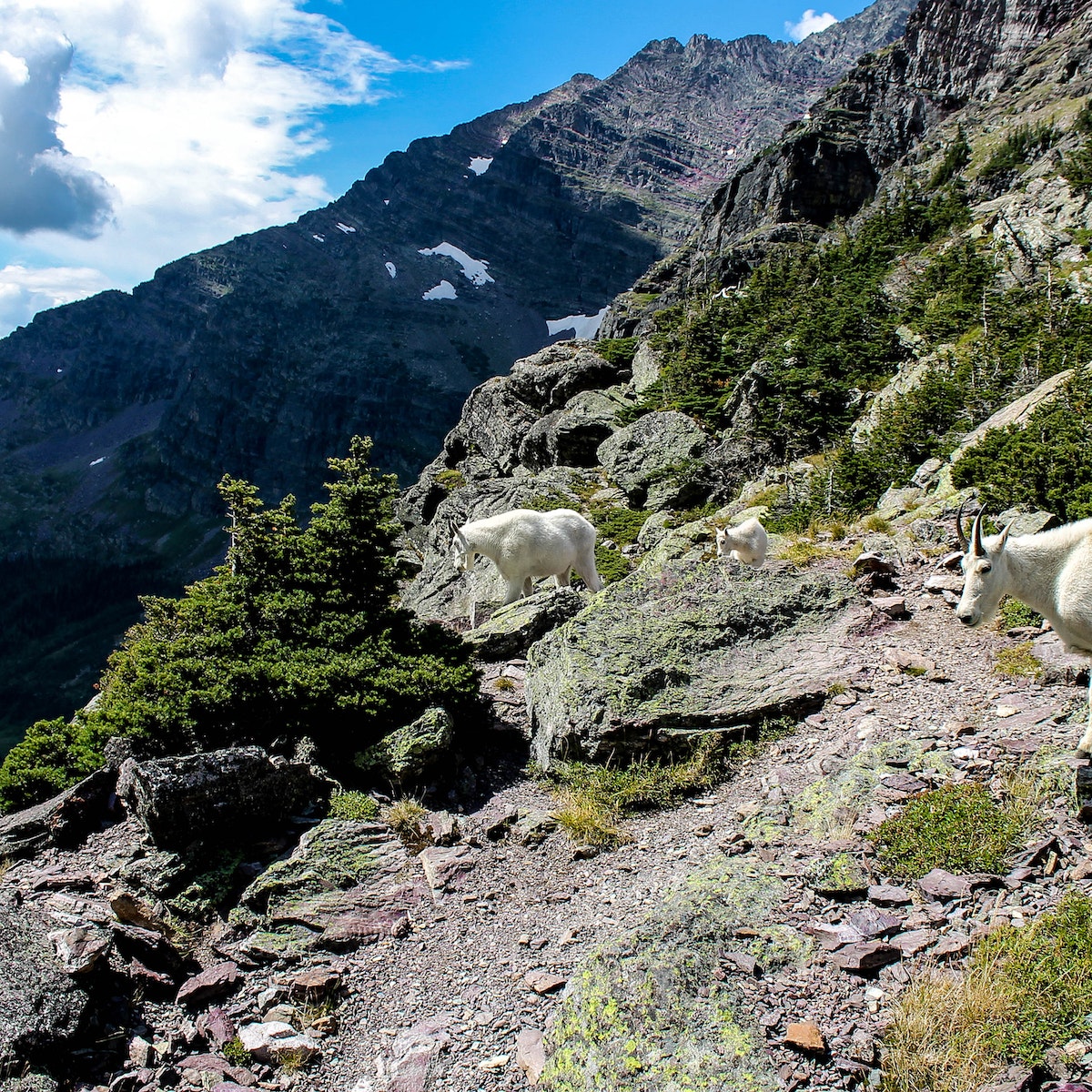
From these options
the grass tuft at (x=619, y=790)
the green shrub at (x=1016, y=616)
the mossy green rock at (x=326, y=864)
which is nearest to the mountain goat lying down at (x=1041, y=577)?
the green shrub at (x=1016, y=616)

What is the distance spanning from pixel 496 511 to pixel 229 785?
20315 millimetres

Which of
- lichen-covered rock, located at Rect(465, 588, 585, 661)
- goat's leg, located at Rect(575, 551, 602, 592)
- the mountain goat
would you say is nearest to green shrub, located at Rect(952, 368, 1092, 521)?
the mountain goat

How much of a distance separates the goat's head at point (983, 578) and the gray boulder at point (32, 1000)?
8.17 m

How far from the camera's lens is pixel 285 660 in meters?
9.50

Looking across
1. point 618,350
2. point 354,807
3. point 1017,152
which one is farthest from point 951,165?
point 354,807

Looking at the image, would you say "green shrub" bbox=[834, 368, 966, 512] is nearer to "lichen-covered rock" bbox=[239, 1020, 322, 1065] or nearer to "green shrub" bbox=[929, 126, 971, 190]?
"lichen-covered rock" bbox=[239, 1020, 322, 1065]

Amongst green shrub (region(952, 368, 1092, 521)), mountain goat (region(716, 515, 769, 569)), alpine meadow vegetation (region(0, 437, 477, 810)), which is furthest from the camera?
mountain goat (region(716, 515, 769, 569))

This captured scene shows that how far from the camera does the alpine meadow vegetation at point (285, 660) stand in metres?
8.82

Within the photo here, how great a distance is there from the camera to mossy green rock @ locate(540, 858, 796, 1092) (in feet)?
13.5

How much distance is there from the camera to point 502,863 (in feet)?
23.4

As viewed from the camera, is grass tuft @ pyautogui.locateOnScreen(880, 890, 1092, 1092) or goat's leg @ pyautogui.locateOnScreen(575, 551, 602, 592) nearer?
grass tuft @ pyautogui.locateOnScreen(880, 890, 1092, 1092)

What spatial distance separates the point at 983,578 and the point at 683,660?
3389 mm

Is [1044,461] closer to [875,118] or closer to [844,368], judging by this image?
[844,368]

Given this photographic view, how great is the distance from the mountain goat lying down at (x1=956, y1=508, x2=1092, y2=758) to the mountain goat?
22.1ft
